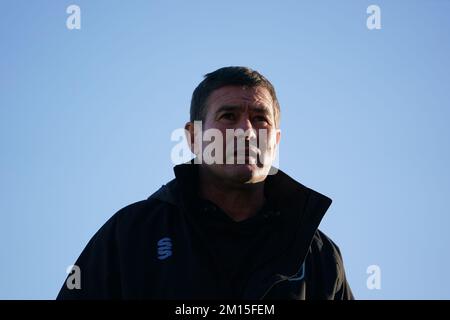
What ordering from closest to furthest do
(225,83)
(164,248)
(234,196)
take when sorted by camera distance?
(164,248), (234,196), (225,83)

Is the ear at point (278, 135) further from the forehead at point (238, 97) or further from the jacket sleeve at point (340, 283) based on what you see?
the jacket sleeve at point (340, 283)

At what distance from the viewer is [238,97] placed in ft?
23.7

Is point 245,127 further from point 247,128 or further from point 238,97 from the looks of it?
point 238,97

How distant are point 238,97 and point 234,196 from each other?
92 centimetres

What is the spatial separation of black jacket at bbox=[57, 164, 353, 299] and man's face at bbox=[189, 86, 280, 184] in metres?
0.45

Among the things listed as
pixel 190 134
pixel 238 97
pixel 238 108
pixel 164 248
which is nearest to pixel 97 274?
pixel 164 248

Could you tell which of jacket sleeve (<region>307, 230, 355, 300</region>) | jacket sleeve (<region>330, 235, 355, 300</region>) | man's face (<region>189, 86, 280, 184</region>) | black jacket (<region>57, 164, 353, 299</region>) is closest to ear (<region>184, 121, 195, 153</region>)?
man's face (<region>189, 86, 280, 184</region>)

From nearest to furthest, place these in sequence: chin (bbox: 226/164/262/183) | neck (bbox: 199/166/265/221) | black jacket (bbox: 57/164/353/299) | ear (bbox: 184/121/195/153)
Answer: black jacket (bbox: 57/164/353/299) < chin (bbox: 226/164/262/183) < neck (bbox: 199/166/265/221) < ear (bbox: 184/121/195/153)

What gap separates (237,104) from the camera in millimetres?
7152

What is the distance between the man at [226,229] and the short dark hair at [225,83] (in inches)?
0.5

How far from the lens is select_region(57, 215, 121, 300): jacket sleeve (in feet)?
21.0

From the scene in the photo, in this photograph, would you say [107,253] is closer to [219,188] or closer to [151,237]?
[151,237]

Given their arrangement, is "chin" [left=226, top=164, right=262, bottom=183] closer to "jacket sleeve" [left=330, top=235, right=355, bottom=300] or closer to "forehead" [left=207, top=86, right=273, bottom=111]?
"forehead" [left=207, top=86, right=273, bottom=111]
